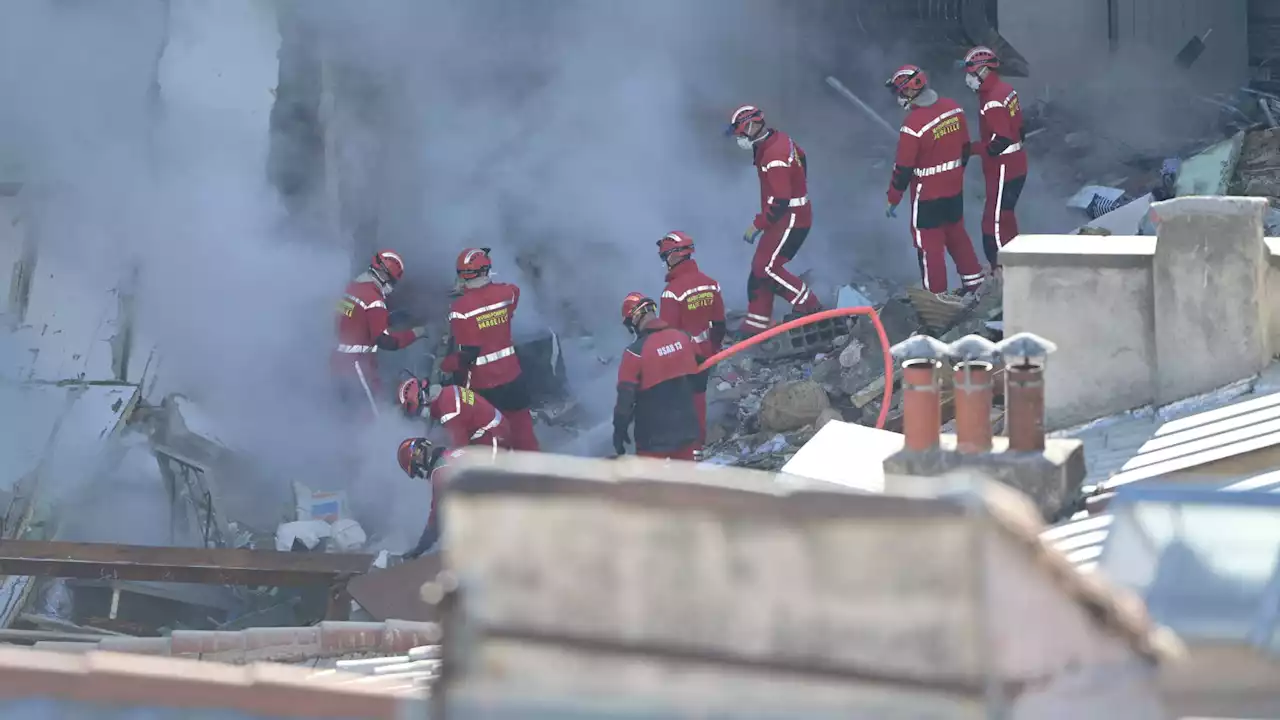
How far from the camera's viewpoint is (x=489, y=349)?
10680 millimetres

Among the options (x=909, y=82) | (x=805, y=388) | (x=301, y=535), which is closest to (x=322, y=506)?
(x=301, y=535)

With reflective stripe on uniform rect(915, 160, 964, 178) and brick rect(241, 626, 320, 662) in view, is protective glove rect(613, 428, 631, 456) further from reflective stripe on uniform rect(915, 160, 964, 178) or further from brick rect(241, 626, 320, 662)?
reflective stripe on uniform rect(915, 160, 964, 178)

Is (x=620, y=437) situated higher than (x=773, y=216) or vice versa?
(x=773, y=216)

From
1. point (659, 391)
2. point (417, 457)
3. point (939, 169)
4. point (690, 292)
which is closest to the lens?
point (417, 457)

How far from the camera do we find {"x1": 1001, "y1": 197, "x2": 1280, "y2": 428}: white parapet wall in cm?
612

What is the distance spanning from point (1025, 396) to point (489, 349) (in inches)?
226

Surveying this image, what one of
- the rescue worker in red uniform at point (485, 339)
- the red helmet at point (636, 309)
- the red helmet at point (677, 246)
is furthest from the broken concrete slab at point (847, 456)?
the rescue worker in red uniform at point (485, 339)

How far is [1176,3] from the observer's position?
15852 millimetres

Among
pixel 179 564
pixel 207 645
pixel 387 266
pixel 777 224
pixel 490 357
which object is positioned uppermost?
pixel 777 224

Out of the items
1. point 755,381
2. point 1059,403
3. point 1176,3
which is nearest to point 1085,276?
point 1059,403

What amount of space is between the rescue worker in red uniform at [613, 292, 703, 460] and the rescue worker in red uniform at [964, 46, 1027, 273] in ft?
9.76

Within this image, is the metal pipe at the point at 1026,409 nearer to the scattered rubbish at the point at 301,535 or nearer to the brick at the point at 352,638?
the brick at the point at 352,638

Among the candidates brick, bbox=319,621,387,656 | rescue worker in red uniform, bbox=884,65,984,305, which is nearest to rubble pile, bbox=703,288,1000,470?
rescue worker in red uniform, bbox=884,65,984,305

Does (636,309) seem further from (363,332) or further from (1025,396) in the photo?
(1025,396)
